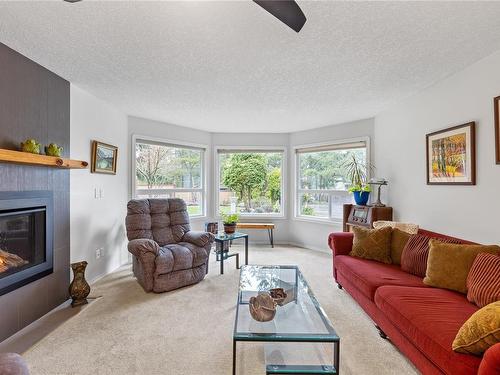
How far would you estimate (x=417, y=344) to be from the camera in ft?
5.38

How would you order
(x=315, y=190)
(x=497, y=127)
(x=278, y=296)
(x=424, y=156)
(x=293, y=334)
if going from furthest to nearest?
1. (x=315, y=190)
2. (x=424, y=156)
3. (x=497, y=127)
4. (x=278, y=296)
5. (x=293, y=334)

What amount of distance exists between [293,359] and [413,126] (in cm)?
297

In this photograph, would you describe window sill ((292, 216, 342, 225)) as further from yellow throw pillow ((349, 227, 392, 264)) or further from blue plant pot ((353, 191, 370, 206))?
yellow throw pillow ((349, 227, 392, 264))

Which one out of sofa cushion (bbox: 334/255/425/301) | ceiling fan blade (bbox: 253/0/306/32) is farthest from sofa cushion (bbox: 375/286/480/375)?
ceiling fan blade (bbox: 253/0/306/32)

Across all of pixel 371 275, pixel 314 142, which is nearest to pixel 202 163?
pixel 314 142

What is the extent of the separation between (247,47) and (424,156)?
239cm

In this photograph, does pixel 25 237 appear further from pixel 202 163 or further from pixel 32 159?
pixel 202 163

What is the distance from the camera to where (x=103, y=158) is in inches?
141

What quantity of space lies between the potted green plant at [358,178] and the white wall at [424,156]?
1.12 feet

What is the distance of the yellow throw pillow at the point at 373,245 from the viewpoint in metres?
2.85

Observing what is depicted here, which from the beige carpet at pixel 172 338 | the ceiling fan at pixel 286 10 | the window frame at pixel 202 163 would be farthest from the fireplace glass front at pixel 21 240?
the ceiling fan at pixel 286 10

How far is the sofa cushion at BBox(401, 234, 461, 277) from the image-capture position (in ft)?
7.93

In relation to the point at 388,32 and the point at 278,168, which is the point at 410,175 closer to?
the point at 388,32

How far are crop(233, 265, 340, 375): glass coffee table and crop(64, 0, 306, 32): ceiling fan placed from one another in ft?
5.59
